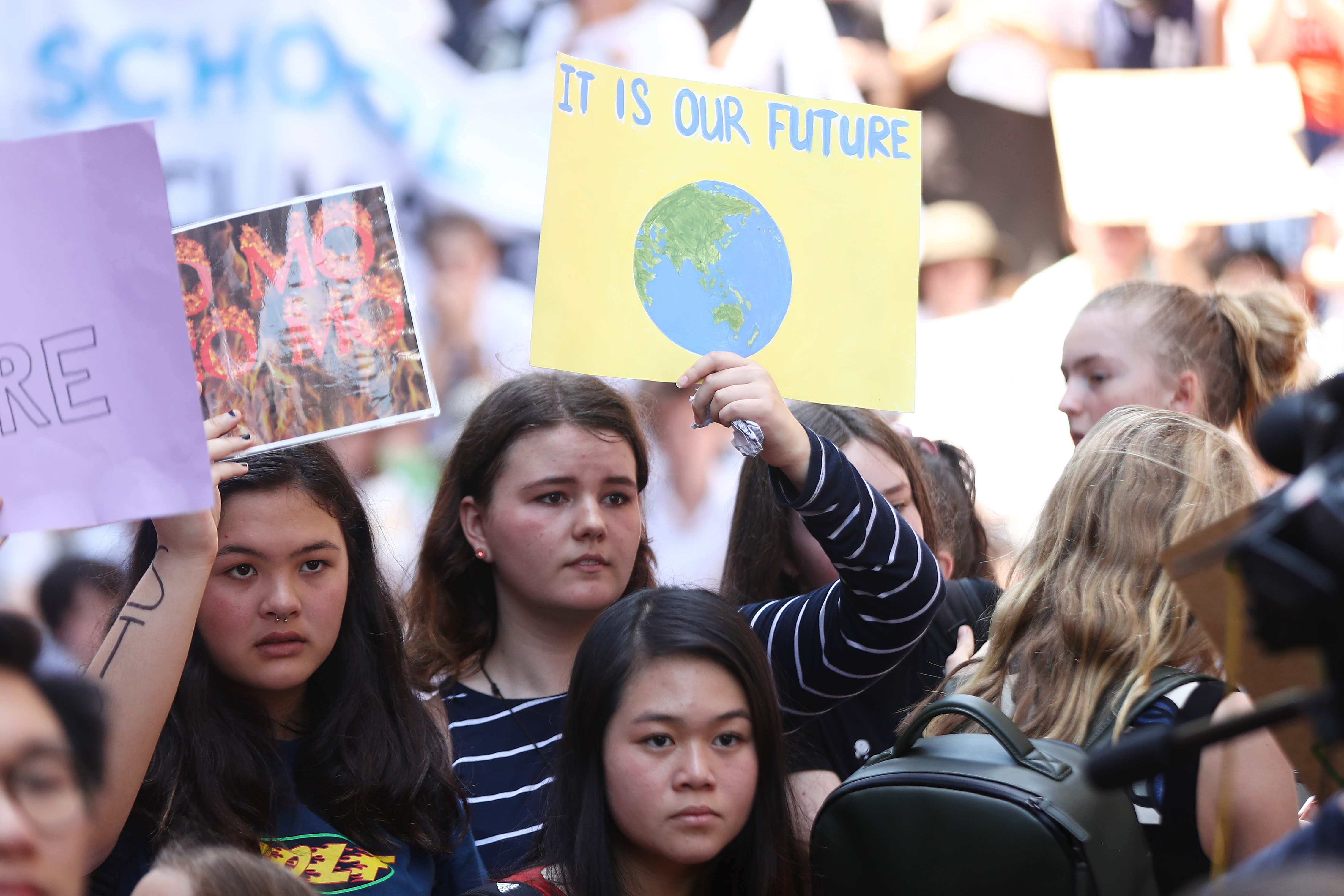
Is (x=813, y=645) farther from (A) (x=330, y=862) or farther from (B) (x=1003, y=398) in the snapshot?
(B) (x=1003, y=398)

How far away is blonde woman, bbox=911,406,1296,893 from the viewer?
146 cm

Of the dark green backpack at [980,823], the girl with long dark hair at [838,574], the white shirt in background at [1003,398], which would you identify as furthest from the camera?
the white shirt in background at [1003,398]

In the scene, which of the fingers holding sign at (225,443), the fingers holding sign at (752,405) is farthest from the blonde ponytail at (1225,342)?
the fingers holding sign at (225,443)

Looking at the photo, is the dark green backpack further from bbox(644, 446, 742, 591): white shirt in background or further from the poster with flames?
bbox(644, 446, 742, 591): white shirt in background

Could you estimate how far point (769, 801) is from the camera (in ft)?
5.60

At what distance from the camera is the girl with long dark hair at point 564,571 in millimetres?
1844

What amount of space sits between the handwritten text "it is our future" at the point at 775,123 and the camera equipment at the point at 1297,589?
1.29 metres

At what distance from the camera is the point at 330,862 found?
167 centimetres

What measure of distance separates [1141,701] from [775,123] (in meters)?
1.07

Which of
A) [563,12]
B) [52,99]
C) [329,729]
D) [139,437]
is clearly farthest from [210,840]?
[563,12]

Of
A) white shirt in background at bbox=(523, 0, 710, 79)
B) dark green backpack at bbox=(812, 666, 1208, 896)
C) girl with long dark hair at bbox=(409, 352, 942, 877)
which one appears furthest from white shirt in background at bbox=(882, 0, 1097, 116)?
dark green backpack at bbox=(812, 666, 1208, 896)

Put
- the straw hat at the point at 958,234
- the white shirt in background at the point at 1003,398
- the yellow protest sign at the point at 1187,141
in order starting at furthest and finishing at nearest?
1. the straw hat at the point at 958,234
2. the white shirt in background at the point at 1003,398
3. the yellow protest sign at the point at 1187,141

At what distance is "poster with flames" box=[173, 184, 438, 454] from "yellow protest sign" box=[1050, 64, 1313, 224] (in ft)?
7.10

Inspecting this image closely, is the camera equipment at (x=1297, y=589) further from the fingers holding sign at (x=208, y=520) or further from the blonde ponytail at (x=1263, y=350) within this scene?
the blonde ponytail at (x=1263, y=350)
